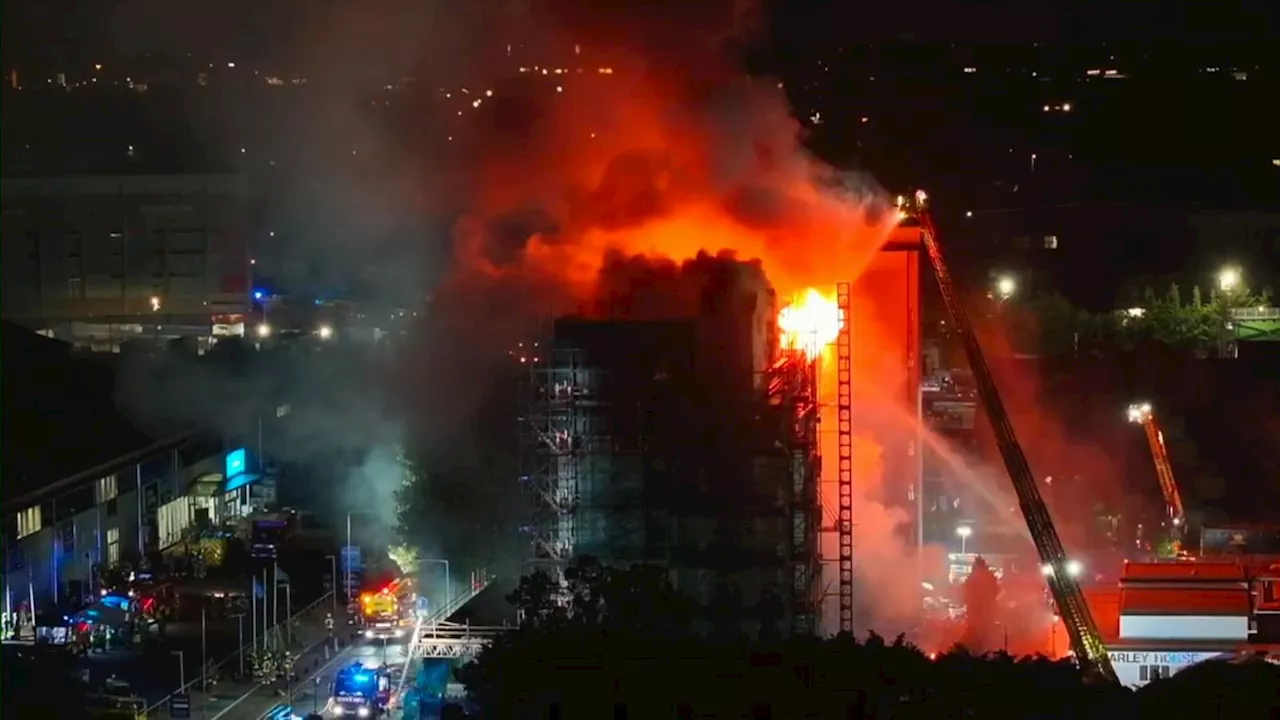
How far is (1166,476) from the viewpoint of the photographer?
19.0 metres

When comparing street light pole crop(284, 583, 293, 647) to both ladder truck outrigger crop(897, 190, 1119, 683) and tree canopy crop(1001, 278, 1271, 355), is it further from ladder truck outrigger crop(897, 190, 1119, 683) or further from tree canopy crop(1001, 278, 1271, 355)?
tree canopy crop(1001, 278, 1271, 355)

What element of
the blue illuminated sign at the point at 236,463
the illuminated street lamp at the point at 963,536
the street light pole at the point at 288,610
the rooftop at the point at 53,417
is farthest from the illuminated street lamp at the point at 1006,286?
the rooftop at the point at 53,417

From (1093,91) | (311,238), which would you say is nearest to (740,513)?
(311,238)

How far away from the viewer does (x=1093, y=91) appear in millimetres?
36375

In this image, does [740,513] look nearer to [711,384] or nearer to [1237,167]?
[711,384]

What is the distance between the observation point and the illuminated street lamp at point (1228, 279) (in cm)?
2538

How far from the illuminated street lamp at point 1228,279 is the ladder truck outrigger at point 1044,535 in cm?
969

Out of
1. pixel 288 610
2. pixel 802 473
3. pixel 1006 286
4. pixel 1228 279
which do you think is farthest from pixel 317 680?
pixel 1228 279

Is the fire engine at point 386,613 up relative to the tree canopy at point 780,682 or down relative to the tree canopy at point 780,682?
down

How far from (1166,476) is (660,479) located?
7.47 meters

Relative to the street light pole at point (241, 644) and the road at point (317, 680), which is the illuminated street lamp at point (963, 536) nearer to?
the road at point (317, 680)

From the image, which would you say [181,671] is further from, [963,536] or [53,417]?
[963,536]

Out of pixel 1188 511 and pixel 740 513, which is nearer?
pixel 740 513

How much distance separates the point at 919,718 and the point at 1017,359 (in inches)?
535
